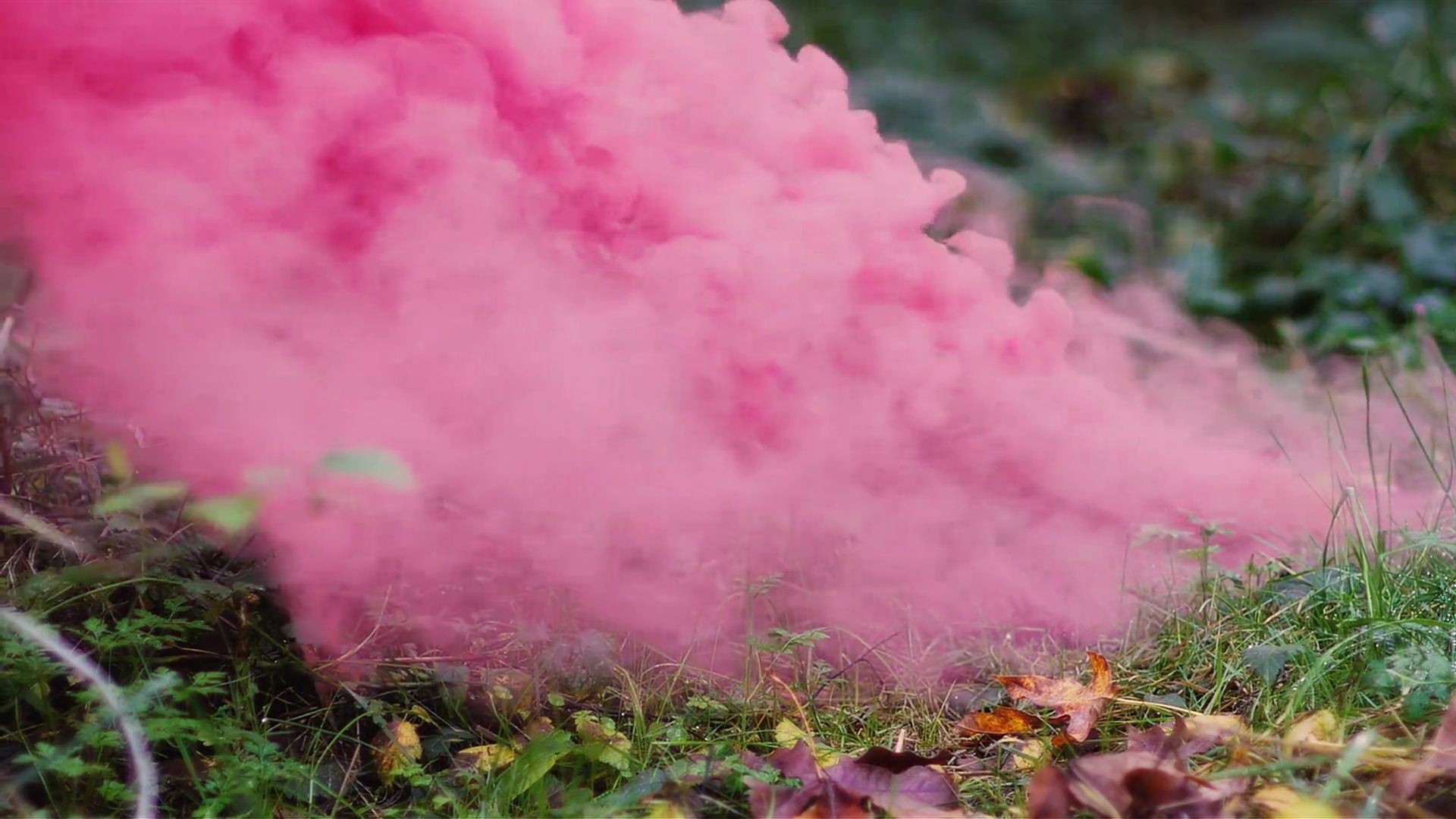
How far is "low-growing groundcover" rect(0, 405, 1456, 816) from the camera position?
136cm

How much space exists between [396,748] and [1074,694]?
0.94 meters

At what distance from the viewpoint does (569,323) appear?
6.31 feet

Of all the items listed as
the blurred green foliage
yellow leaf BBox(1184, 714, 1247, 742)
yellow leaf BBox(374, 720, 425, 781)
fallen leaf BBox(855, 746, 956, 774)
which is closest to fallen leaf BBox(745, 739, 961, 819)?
fallen leaf BBox(855, 746, 956, 774)

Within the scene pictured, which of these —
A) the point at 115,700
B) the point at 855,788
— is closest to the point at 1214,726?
the point at 855,788

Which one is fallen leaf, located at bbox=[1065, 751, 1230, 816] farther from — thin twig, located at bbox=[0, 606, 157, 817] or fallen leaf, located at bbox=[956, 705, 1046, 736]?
thin twig, located at bbox=[0, 606, 157, 817]

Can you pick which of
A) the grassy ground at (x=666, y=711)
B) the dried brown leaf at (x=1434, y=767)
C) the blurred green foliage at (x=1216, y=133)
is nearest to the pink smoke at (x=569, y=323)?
the grassy ground at (x=666, y=711)

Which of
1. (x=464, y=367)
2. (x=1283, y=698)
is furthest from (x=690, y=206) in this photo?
(x=1283, y=698)

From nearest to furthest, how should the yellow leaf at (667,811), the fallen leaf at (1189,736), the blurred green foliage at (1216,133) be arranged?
the yellow leaf at (667,811)
the fallen leaf at (1189,736)
the blurred green foliage at (1216,133)

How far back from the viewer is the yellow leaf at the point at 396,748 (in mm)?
1490

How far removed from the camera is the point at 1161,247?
4402mm

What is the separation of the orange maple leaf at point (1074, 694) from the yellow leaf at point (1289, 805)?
0.86ft

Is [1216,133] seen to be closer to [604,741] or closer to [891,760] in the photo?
[891,760]

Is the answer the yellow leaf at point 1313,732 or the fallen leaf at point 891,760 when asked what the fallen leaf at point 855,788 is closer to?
the fallen leaf at point 891,760

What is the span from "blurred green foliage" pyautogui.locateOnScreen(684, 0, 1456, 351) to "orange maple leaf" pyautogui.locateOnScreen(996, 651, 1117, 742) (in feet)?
5.68
